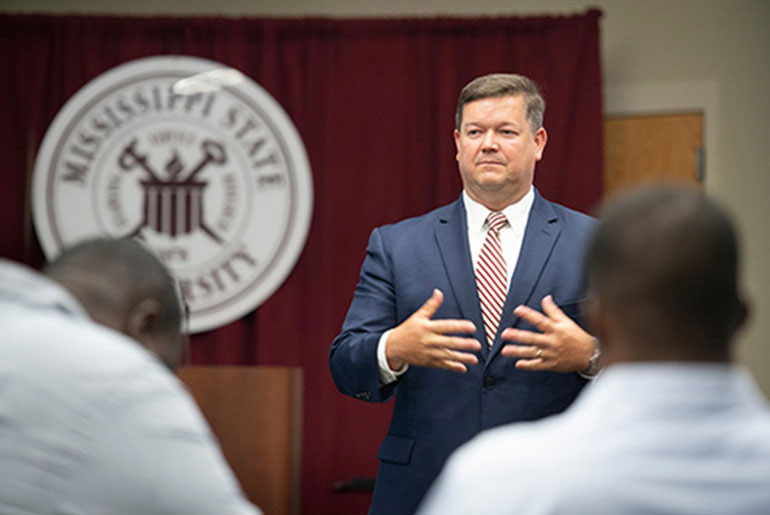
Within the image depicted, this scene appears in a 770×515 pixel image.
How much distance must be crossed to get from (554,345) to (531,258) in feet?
1.33

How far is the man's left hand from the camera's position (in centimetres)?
190

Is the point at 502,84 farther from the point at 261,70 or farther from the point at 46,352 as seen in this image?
the point at 261,70

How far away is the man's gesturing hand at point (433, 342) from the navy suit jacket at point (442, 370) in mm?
173

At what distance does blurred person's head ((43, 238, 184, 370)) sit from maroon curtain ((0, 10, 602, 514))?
303 centimetres

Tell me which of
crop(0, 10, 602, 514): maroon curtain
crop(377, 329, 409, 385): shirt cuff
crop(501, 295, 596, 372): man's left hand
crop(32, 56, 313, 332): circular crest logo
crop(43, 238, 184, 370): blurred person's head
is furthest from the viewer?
crop(32, 56, 313, 332): circular crest logo

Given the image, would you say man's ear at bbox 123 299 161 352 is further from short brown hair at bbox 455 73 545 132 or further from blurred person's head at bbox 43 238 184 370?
short brown hair at bbox 455 73 545 132

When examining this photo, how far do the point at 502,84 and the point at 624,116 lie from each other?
2.12 m

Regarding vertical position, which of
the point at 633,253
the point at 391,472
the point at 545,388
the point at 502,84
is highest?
the point at 502,84

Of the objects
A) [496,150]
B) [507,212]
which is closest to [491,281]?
[507,212]

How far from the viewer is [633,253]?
93 cm

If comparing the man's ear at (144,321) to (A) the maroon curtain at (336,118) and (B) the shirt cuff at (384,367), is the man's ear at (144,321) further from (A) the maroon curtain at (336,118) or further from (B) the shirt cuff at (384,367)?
(A) the maroon curtain at (336,118)

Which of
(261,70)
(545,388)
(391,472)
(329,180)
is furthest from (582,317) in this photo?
(261,70)

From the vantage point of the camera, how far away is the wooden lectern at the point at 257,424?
2.75 m

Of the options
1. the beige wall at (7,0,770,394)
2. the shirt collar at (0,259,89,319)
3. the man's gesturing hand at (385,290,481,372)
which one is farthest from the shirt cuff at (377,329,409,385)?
the beige wall at (7,0,770,394)
